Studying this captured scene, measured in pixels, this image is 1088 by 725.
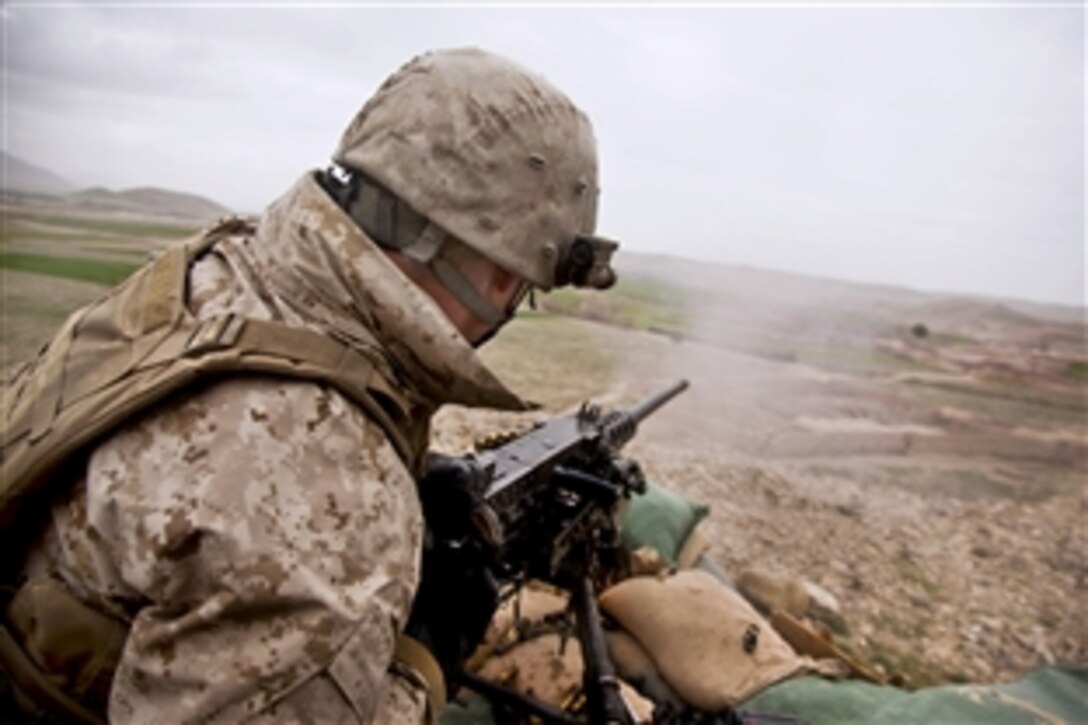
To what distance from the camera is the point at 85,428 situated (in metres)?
1.19

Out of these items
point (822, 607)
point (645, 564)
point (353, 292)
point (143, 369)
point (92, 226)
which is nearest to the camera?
point (143, 369)

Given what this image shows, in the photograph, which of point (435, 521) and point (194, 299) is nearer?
point (194, 299)

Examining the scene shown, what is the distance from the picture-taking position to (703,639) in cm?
356

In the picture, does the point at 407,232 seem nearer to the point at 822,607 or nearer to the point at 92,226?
the point at 822,607

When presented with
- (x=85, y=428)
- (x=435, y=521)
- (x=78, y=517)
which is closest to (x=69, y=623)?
(x=78, y=517)

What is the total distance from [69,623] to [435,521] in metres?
0.94

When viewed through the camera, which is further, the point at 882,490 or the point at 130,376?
the point at 882,490

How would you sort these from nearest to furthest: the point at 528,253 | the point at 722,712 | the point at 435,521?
1. the point at 528,253
2. the point at 435,521
3. the point at 722,712

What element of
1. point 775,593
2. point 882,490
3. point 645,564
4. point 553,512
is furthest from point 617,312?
point 553,512

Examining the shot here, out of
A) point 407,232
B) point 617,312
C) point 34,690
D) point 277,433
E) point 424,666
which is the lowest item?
point 617,312

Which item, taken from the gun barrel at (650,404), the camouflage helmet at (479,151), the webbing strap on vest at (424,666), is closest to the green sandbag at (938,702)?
the gun barrel at (650,404)

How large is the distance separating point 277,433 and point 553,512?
6.64 feet

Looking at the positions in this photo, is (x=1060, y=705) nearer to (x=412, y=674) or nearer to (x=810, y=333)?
(x=412, y=674)

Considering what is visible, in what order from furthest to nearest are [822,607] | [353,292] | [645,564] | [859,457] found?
[859,457], [822,607], [645,564], [353,292]
